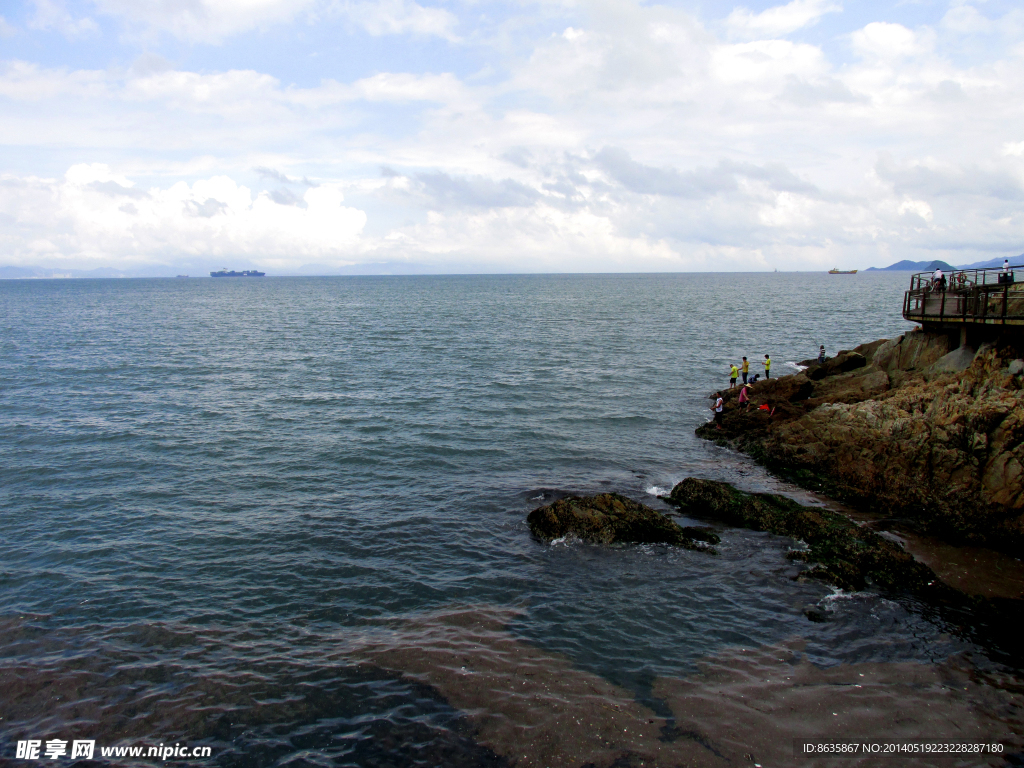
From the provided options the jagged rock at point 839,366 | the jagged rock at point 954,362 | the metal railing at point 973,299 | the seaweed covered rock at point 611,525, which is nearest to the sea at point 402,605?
the seaweed covered rock at point 611,525

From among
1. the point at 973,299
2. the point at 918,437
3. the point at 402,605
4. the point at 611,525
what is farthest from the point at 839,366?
the point at 402,605

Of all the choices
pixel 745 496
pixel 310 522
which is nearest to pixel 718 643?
pixel 745 496

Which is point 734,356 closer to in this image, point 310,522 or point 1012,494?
point 1012,494

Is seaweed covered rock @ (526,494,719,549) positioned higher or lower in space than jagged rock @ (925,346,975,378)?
lower

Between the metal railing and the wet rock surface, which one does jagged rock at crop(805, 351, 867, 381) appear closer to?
the wet rock surface

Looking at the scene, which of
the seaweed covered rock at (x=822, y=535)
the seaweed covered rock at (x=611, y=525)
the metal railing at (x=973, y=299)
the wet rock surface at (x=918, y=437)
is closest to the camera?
the seaweed covered rock at (x=822, y=535)

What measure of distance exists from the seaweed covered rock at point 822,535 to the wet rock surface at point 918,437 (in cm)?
303

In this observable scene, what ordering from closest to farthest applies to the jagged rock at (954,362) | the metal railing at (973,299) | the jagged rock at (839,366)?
1. the metal railing at (973,299)
2. the jagged rock at (954,362)
3. the jagged rock at (839,366)

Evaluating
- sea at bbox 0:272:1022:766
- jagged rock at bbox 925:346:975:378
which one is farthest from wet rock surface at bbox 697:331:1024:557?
sea at bbox 0:272:1022:766

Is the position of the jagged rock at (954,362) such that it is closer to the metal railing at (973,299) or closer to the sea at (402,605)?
the metal railing at (973,299)

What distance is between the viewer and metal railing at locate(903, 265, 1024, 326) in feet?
80.4

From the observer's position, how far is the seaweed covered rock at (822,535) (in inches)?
621

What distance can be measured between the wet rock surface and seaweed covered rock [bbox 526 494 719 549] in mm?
7630

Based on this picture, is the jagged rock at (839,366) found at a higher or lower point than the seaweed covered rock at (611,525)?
higher
